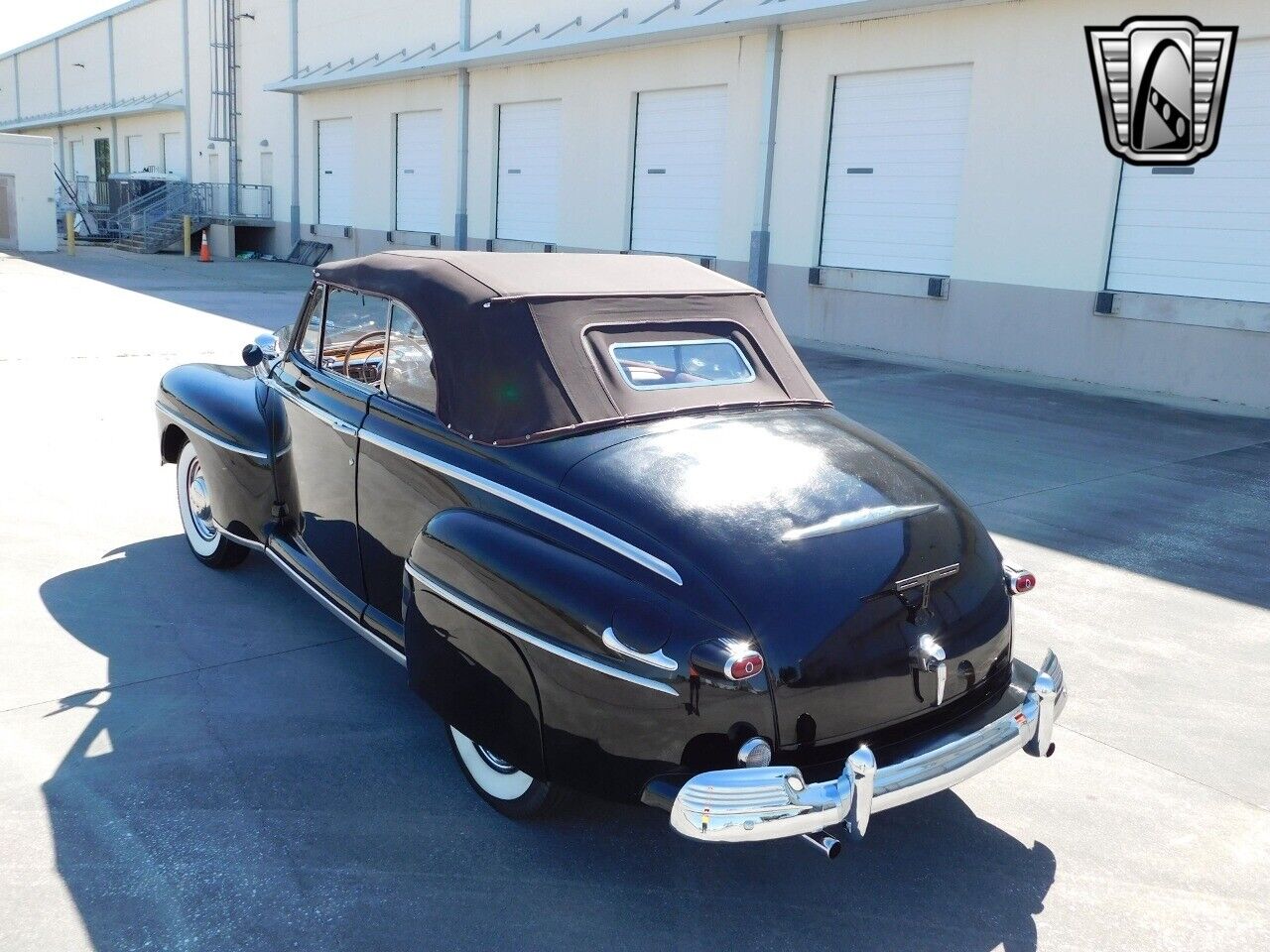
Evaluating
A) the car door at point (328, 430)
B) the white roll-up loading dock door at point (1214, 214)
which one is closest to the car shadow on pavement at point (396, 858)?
the car door at point (328, 430)

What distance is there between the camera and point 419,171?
80.4ft

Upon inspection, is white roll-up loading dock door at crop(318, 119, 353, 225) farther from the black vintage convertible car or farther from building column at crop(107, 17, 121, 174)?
the black vintage convertible car

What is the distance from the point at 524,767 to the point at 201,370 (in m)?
3.29

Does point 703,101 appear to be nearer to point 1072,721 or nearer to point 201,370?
point 201,370

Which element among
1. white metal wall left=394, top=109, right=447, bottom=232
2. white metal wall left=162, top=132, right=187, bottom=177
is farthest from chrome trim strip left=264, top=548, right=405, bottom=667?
white metal wall left=162, top=132, right=187, bottom=177

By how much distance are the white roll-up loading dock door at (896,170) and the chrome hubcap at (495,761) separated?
1209cm

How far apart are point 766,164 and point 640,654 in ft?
46.8

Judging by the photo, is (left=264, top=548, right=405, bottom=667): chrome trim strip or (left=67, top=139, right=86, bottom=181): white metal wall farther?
(left=67, top=139, right=86, bottom=181): white metal wall

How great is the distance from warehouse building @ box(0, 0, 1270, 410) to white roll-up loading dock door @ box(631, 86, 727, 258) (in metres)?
0.04

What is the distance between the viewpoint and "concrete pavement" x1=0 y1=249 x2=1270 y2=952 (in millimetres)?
2877

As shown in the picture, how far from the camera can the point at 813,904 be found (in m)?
3.00

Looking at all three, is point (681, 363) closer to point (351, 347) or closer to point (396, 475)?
point (396, 475)

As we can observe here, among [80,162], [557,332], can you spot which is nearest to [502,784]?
Answer: [557,332]

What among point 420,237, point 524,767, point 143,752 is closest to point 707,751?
point 524,767
